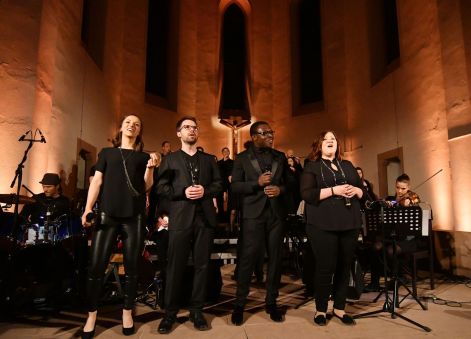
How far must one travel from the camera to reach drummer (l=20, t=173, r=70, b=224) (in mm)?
4098

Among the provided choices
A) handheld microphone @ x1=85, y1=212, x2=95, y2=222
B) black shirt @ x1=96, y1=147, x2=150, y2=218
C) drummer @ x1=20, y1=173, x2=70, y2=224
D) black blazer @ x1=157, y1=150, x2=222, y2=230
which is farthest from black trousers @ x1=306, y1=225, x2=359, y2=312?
drummer @ x1=20, y1=173, x2=70, y2=224

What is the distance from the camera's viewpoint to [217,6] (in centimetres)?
1180

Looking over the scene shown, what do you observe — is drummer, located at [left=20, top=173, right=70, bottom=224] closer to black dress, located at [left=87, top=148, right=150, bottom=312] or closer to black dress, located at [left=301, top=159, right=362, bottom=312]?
black dress, located at [left=87, top=148, right=150, bottom=312]

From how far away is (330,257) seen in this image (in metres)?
2.96

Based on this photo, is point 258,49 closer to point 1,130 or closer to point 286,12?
point 286,12

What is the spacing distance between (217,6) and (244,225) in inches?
422

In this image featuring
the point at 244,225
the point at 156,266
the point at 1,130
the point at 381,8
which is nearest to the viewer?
the point at 244,225

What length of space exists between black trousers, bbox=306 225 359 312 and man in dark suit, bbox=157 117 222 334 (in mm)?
971

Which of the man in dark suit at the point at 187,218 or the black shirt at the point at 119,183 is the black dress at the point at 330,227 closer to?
the man in dark suit at the point at 187,218

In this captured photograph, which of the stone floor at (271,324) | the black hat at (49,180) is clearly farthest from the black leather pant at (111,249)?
the black hat at (49,180)

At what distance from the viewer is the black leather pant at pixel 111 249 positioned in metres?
2.66

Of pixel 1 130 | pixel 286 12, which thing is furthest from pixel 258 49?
pixel 1 130

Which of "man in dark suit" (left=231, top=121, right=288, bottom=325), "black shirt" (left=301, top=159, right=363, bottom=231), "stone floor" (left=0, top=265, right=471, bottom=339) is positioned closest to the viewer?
"stone floor" (left=0, top=265, right=471, bottom=339)

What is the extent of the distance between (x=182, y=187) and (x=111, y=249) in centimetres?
78
